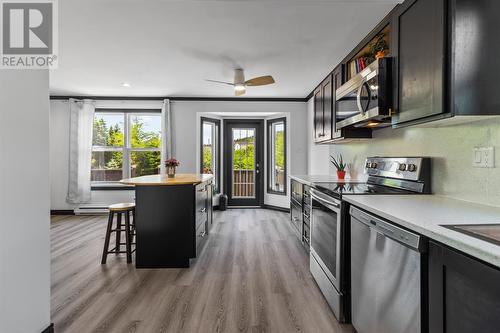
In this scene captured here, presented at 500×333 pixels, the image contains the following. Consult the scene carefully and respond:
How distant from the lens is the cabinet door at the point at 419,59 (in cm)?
146

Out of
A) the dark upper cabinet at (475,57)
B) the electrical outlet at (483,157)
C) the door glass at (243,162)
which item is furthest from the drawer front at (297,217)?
the door glass at (243,162)

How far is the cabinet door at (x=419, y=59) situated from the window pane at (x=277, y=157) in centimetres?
399

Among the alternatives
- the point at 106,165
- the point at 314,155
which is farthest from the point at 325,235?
the point at 106,165

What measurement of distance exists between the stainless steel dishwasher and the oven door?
184 mm

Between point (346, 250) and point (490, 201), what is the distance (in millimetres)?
871

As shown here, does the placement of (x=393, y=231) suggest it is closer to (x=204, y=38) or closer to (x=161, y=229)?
(x=161, y=229)

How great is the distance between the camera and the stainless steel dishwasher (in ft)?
3.72

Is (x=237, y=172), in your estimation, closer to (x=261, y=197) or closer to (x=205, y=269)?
(x=261, y=197)

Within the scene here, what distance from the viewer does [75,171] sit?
5375mm

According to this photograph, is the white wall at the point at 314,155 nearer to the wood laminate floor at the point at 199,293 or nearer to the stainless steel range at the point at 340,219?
the wood laminate floor at the point at 199,293

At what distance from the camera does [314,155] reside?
517 cm

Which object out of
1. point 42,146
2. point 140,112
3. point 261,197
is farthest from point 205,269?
point 140,112

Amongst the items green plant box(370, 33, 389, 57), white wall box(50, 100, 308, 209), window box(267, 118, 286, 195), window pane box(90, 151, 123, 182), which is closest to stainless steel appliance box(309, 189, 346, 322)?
green plant box(370, 33, 389, 57)

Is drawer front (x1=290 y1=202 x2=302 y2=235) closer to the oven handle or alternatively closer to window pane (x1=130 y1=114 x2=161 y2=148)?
the oven handle
